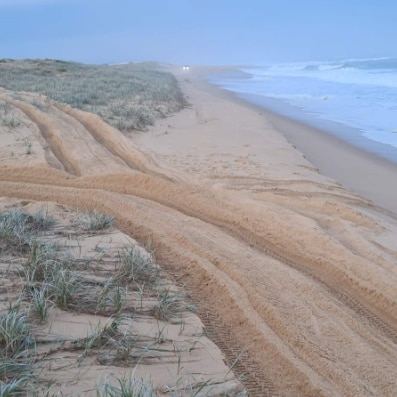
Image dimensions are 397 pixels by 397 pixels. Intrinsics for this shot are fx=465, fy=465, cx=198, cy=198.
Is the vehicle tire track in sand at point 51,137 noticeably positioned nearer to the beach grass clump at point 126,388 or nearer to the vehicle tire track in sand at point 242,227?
the vehicle tire track in sand at point 242,227

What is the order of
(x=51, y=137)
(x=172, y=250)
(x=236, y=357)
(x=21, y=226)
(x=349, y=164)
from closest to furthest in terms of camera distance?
(x=236, y=357) < (x=21, y=226) < (x=172, y=250) < (x=51, y=137) < (x=349, y=164)

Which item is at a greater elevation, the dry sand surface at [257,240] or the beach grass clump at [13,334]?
the beach grass clump at [13,334]

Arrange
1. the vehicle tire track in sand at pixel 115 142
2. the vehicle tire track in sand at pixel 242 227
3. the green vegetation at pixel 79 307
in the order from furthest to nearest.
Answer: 1. the vehicle tire track in sand at pixel 115 142
2. the vehicle tire track in sand at pixel 242 227
3. the green vegetation at pixel 79 307

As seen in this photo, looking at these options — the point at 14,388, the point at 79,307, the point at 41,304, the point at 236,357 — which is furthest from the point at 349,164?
the point at 14,388

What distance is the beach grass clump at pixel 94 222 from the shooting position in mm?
4320

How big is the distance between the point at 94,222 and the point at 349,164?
249 inches

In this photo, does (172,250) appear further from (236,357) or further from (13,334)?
(13,334)

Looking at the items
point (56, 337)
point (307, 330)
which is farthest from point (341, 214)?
point (56, 337)

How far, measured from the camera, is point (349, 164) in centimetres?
920

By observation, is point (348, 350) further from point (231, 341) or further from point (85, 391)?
point (85, 391)

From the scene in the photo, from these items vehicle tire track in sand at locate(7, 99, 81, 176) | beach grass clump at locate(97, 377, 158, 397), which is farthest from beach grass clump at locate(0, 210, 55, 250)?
vehicle tire track in sand at locate(7, 99, 81, 176)

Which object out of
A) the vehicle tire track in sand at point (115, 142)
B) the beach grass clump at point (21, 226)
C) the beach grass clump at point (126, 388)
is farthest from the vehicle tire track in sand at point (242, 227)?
the beach grass clump at point (126, 388)

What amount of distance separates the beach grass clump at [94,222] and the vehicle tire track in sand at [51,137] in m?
2.49

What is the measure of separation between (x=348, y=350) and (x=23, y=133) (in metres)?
7.59
